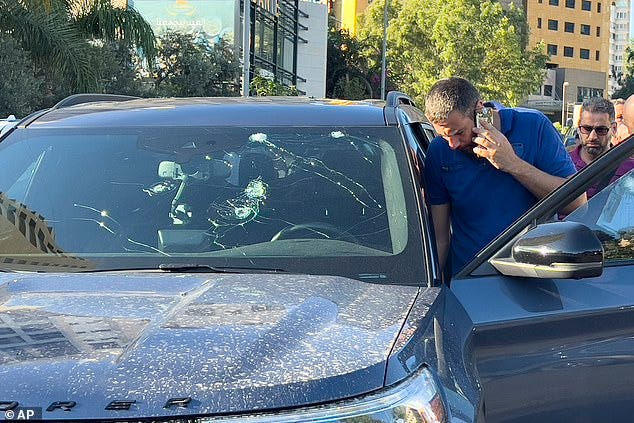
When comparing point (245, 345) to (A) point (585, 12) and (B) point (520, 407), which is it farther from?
(A) point (585, 12)

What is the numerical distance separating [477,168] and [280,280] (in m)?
1.28

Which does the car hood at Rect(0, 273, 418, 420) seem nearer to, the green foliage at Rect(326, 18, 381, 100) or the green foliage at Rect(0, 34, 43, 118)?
the green foliage at Rect(0, 34, 43, 118)

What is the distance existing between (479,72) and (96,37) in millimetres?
30519

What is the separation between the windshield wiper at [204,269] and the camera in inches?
106

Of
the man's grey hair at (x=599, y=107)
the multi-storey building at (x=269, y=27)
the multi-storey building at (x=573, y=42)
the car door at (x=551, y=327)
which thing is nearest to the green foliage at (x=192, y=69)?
the multi-storey building at (x=269, y=27)

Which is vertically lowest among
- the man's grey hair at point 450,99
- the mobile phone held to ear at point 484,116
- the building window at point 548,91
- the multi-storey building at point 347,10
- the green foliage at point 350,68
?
the building window at point 548,91

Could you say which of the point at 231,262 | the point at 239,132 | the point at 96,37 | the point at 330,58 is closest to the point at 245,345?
the point at 231,262

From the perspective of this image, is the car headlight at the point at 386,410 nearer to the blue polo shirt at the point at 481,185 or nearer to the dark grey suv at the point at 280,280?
the dark grey suv at the point at 280,280

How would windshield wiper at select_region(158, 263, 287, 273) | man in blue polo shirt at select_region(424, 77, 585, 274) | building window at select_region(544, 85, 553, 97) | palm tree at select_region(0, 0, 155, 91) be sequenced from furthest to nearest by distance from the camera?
1. building window at select_region(544, 85, 553, 97)
2. palm tree at select_region(0, 0, 155, 91)
3. man in blue polo shirt at select_region(424, 77, 585, 274)
4. windshield wiper at select_region(158, 263, 287, 273)

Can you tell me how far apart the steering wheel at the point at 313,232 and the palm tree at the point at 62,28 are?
1394 cm

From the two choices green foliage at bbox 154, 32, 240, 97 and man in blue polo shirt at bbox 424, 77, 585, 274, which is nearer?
man in blue polo shirt at bbox 424, 77, 585, 274

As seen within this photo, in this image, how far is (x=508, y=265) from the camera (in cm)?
263

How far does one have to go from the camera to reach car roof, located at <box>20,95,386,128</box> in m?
3.30

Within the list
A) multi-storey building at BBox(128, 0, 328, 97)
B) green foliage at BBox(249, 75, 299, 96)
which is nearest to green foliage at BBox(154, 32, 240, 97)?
multi-storey building at BBox(128, 0, 328, 97)
